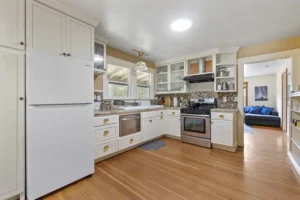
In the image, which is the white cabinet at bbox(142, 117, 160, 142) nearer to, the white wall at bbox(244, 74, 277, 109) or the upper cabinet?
the upper cabinet

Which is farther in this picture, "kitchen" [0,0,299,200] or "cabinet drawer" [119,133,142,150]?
"cabinet drawer" [119,133,142,150]

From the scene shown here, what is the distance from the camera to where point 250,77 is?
7.58m

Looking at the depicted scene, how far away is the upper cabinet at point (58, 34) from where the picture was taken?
1533 millimetres

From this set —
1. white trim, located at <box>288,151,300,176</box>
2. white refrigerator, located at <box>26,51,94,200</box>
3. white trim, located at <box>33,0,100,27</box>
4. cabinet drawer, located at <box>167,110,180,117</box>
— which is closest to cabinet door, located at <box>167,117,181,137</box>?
cabinet drawer, located at <box>167,110,180,117</box>

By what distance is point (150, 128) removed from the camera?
11.5 ft

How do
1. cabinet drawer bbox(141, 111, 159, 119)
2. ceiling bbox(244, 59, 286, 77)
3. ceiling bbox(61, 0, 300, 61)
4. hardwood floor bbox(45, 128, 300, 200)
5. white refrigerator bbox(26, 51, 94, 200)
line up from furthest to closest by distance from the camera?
ceiling bbox(244, 59, 286, 77)
cabinet drawer bbox(141, 111, 159, 119)
ceiling bbox(61, 0, 300, 61)
hardwood floor bbox(45, 128, 300, 200)
white refrigerator bbox(26, 51, 94, 200)

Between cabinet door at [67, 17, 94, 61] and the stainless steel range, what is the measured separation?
252 cm

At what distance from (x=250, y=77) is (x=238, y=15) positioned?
23.1 ft

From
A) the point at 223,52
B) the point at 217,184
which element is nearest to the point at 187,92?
the point at 223,52

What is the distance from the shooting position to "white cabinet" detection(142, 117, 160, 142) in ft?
10.9

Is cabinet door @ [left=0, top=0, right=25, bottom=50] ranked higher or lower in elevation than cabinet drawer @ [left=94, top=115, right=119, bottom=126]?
higher

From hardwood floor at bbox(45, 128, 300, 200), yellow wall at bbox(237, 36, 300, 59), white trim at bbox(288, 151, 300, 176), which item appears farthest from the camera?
yellow wall at bbox(237, 36, 300, 59)

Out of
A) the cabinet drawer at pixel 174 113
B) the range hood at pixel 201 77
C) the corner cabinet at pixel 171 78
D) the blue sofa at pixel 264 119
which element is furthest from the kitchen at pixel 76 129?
the blue sofa at pixel 264 119

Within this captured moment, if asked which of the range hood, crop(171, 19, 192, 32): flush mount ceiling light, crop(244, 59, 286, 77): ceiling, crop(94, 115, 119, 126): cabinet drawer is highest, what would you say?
crop(244, 59, 286, 77): ceiling
